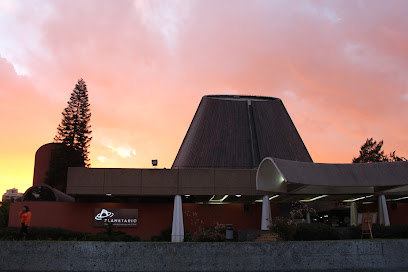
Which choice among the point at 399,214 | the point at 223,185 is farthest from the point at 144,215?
the point at 399,214

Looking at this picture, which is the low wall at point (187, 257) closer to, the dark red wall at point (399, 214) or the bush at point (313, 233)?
the bush at point (313, 233)

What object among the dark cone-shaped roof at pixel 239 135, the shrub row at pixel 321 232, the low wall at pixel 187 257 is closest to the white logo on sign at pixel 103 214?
the dark cone-shaped roof at pixel 239 135

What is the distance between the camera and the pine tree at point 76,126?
1558 inches

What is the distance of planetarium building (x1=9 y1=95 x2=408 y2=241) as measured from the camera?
21.0 m

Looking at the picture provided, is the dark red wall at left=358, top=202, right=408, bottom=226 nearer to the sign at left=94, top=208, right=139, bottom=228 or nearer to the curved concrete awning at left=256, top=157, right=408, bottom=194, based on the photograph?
the curved concrete awning at left=256, top=157, right=408, bottom=194

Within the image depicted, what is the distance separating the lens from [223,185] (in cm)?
2417

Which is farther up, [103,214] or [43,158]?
[43,158]

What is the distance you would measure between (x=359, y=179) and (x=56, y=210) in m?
18.7

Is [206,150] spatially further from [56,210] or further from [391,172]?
[391,172]

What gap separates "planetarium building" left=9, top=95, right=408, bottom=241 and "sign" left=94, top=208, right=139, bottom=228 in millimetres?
66

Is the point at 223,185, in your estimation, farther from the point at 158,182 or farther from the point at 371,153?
the point at 371,153

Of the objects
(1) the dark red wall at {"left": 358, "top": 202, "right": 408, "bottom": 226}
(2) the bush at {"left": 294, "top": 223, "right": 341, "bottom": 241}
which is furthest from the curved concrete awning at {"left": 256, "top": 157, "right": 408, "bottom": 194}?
(1) the dark red wall at {"left": 358, "top": 202, "right": 408, "bottom": 226}

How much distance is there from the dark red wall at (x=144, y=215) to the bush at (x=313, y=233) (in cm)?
999

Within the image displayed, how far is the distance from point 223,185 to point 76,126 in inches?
834
